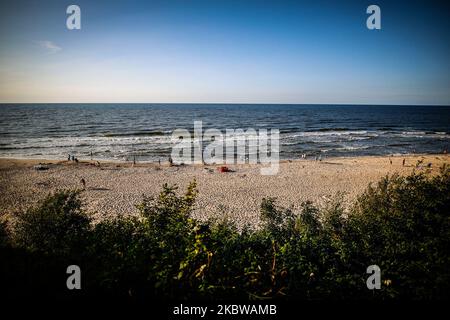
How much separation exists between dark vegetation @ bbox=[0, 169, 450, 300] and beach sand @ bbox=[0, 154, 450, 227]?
1012cm

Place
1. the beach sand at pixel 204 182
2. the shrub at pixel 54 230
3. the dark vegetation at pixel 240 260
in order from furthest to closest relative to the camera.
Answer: the beach sand at pixel 204 182 < the shrub at pixel 54 230 < the dark vegetation at pixel 240 260

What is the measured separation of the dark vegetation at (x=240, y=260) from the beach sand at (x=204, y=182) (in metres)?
10.1

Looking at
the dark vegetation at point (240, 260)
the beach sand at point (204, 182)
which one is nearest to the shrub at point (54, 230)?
the dark vegetation at point (240, 260)

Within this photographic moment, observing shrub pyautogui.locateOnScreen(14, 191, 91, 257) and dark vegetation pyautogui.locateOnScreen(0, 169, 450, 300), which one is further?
shrub pyautogui.locateOnScreen(14, 191, 91, 257)

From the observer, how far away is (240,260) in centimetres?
454

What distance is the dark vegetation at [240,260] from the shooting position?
414cm

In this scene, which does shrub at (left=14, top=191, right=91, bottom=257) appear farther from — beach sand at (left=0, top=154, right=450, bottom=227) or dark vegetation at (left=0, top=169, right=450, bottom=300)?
beach sand at (left=0, top=154, right=450, bottom=227)

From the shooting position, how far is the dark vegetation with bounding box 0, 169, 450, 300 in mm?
4137

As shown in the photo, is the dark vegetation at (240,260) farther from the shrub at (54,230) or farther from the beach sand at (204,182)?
the beach sand at (204,182)

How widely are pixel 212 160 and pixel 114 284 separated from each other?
105 feet

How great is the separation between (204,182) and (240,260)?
20.2 meters

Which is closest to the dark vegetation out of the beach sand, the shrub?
the shrub

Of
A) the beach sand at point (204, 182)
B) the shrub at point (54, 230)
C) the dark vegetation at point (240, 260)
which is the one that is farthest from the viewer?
the beach sand at point (204, 182)
